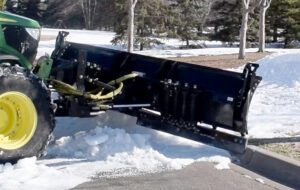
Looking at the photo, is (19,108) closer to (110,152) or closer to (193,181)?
(110,152)

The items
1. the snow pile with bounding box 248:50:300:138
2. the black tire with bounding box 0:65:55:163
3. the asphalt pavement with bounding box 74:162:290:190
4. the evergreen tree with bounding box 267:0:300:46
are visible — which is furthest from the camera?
the evergreen tree with bounding box 267:0:300:46

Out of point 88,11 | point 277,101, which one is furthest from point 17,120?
point 88,11

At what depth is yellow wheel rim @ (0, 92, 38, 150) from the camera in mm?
5902

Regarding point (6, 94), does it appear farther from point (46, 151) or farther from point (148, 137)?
point (148, 137)

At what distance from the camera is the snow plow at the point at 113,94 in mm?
5941

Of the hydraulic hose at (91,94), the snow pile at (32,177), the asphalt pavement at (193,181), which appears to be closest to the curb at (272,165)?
the asphalt pavement at (193,181)

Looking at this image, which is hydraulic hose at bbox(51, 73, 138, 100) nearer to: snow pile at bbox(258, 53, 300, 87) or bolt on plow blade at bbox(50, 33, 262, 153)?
bolt on plow blade at bbox(50, 33, 262, 153)

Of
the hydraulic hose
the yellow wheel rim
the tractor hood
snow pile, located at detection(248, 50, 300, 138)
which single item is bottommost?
snow pile, located at detection(248, 50, 300, 138)

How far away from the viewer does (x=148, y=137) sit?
23.0ft

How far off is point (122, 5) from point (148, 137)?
2526 centimetres

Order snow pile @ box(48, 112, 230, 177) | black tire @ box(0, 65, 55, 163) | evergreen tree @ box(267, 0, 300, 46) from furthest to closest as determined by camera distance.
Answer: evergreen tree @ box(267, 0, 300, 46), snow pile @ box(48, 112, 230, 177), black tire @ box(0, 65, 55, 163)

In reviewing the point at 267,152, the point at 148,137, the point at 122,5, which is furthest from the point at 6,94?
the point at 122,5

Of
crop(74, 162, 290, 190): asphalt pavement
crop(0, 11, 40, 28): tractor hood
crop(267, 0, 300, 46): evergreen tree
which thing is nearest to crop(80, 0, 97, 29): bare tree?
crop(267, 0, 300, 46): evergreen tree

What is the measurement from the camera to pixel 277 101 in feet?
35.7
